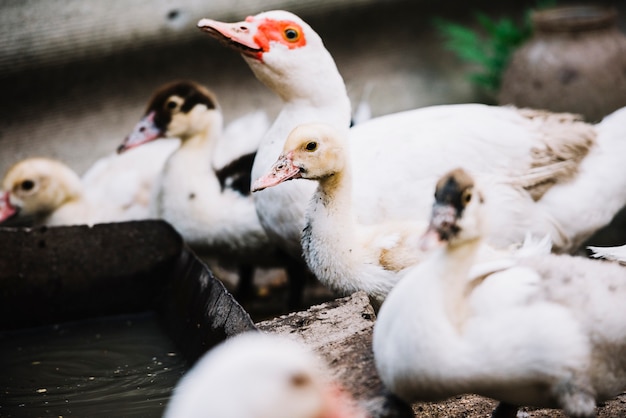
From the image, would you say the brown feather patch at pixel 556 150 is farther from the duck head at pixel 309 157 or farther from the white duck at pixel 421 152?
the duck head at pixel 309 157

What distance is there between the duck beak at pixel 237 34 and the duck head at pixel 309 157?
639 millimetres

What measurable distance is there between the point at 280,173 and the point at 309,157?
119mm

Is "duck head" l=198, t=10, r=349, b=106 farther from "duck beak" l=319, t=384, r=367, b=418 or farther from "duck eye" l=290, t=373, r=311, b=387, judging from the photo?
"duck eye" l=290, t=373, r=311, b=387

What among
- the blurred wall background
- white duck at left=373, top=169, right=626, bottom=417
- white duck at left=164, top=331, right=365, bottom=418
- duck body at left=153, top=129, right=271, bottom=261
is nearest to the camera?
white duck at left=164, top=331, right=365, bottom=418

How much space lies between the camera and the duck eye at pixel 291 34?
3.78m

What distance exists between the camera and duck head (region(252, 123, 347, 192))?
321 cm

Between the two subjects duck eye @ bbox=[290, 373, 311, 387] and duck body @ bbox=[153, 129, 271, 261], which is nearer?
duck eye @ bbox=[290, 373, 311, 387]

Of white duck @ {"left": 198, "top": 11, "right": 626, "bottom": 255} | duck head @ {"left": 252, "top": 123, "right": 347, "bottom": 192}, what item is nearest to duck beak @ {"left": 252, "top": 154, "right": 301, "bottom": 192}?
duck head @ {"left": 252, "top": 123, "right": 347, "bottom": 192}

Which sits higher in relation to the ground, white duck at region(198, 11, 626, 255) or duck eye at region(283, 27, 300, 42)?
duck eye at region(283, 27, 300, 42)

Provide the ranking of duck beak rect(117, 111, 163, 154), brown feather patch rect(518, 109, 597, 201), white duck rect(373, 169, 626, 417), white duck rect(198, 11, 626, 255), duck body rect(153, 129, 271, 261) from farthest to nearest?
duck beak rect(117, 111, 163, 154), duck body rect(153, 129, 271, 261), brown feather patch rect(518, 109, 597, 201), white duck rect(198, 11, 626, 255), white duck rect(373, 169, 626, 417)

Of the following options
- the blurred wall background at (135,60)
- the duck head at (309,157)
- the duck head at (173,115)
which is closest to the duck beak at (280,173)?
the duck head at (309,157)

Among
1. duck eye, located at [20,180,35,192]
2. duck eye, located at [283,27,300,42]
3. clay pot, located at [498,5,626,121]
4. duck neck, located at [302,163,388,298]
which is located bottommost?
duck eye, located at [20,180,35,192]

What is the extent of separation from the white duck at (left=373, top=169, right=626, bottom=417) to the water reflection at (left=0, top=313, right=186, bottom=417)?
1.06 meters

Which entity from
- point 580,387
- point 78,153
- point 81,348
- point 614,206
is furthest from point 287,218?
point 78,153
